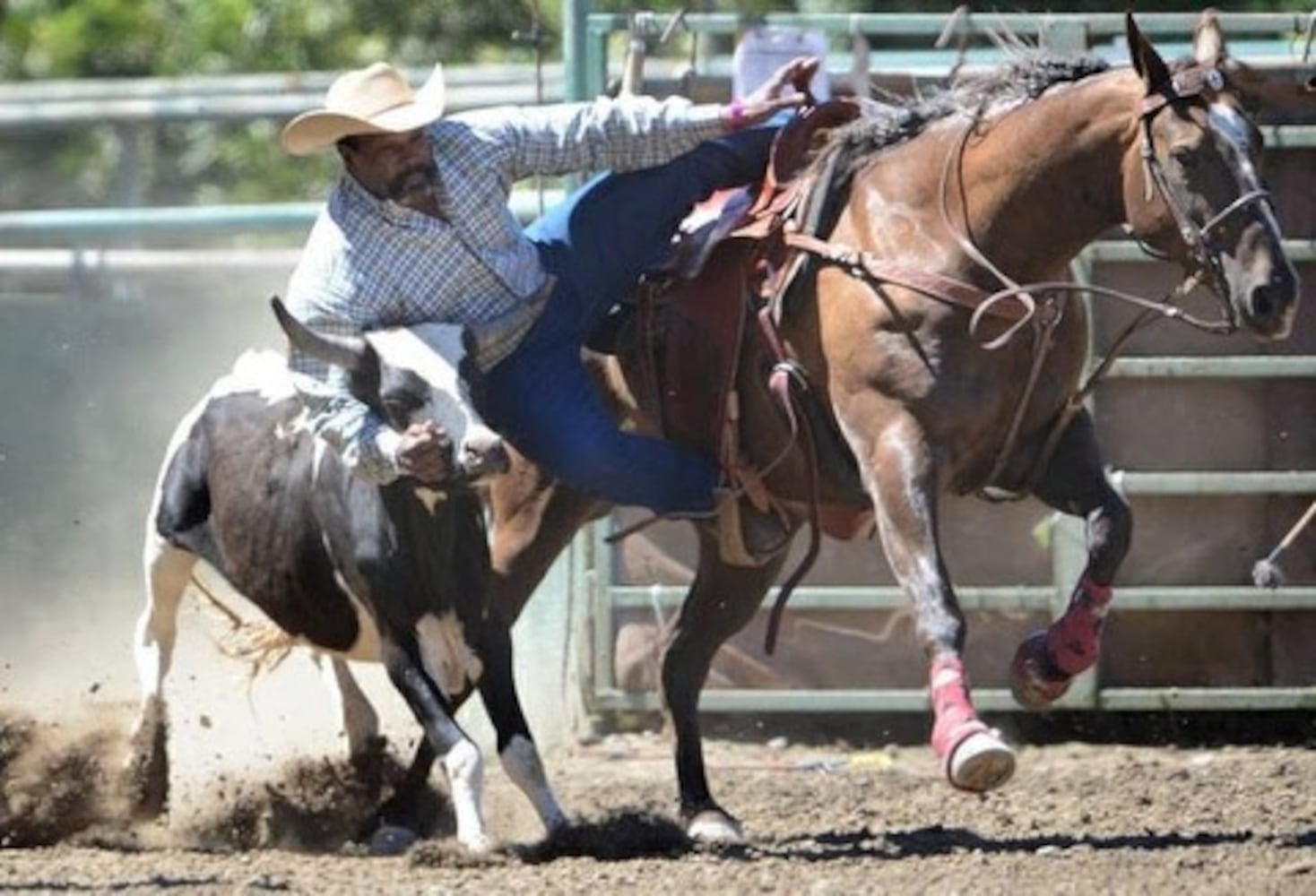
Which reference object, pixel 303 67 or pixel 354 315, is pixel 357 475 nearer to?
pixel 354 315

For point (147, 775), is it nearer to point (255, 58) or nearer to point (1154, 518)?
→ point (1154, 518)

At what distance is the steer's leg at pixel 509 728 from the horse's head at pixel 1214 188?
6.26 ft

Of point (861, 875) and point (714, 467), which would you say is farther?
point (714, 467)

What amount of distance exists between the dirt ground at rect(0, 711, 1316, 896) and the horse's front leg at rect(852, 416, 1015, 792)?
0.32 m

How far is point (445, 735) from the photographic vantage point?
757 cm

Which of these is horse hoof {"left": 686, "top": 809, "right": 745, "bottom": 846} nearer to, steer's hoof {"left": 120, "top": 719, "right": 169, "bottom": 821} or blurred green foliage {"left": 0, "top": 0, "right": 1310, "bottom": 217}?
steer's hoof {"left": 120, "top": 719, "right": 169, "bottom": 821}

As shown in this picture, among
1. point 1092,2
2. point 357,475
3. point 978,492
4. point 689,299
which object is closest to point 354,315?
point 357,475

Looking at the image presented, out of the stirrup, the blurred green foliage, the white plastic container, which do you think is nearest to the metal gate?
the white plastic container

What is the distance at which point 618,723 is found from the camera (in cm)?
1008

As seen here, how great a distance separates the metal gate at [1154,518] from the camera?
9531 millimetres

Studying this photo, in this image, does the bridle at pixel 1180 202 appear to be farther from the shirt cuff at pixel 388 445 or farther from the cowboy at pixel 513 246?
the shirt cuff at pixel 388 445

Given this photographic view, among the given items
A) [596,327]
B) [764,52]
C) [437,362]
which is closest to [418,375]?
[437,362]

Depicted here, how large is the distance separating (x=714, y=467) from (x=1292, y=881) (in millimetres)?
1967

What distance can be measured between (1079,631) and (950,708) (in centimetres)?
66
